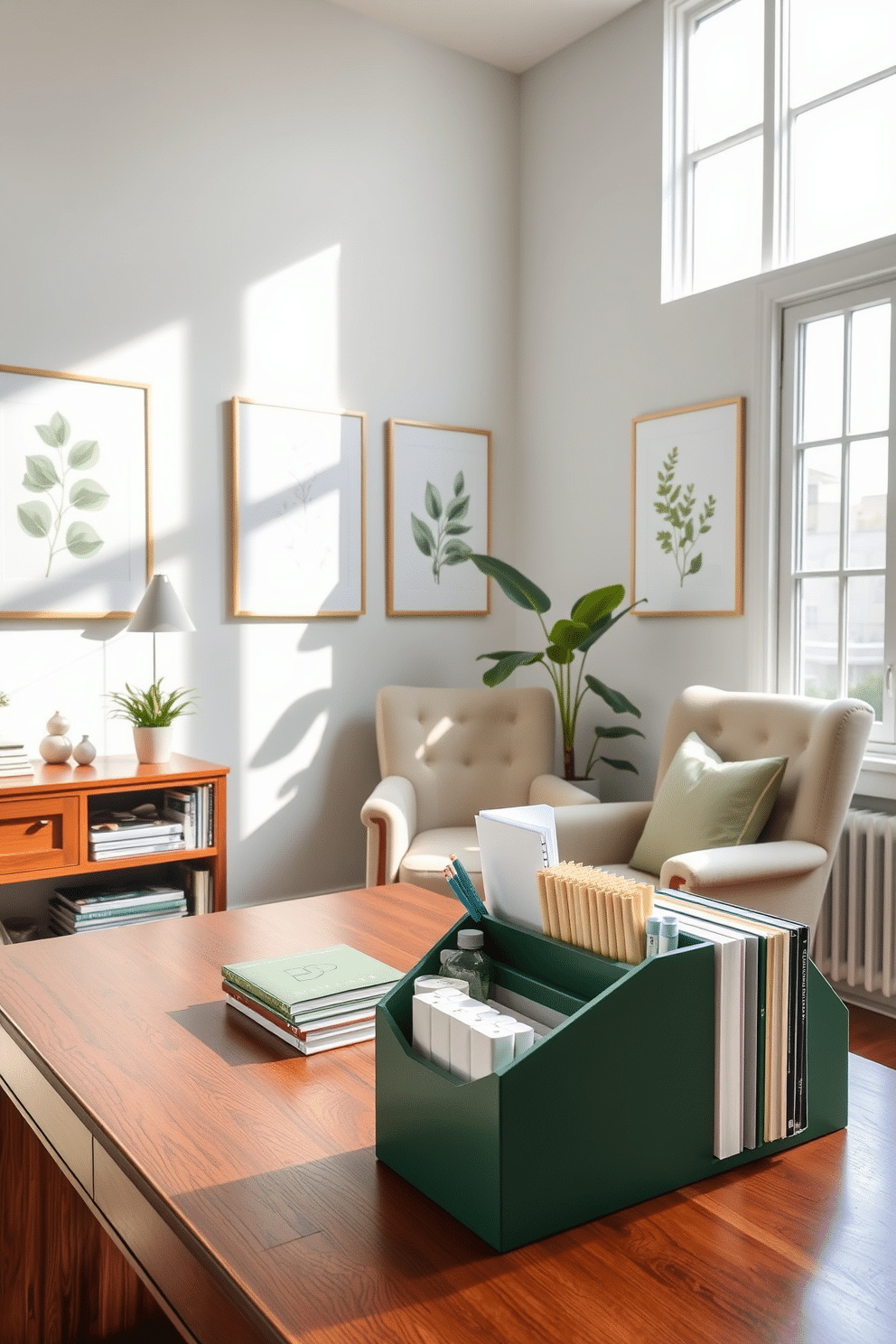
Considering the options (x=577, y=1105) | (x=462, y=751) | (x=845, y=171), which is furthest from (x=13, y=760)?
(x=845, y=171)

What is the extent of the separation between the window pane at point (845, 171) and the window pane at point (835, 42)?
0.24ft

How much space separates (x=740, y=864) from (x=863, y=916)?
32.1 inches

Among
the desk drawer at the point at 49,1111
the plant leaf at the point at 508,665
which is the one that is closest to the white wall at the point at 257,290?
the plant leaf at the point at 508,665

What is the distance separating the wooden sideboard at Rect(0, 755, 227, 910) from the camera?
9.96ft

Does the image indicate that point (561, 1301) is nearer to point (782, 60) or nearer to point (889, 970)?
point (889, 970)

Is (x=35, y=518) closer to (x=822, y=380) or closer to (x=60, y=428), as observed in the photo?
(x=60, y=428)

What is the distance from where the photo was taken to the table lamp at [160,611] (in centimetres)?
339

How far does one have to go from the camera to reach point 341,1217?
36.1 inches

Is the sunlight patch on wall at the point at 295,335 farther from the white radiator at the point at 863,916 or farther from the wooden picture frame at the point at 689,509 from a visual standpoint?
the white radiator at the point at 863,916

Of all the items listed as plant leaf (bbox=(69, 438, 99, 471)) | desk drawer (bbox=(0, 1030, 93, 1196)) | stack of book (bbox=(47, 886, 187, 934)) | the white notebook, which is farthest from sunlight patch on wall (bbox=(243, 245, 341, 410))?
the white notebook

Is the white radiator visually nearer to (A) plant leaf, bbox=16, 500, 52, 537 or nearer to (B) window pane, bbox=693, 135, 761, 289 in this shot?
(B) window pane, bbox=693, 135, 761, 289

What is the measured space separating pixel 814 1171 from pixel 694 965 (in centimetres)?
24

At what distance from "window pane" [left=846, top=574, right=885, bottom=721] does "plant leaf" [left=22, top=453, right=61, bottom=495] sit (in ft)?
8.46

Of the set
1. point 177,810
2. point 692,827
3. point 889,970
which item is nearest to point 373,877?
point 177,810
